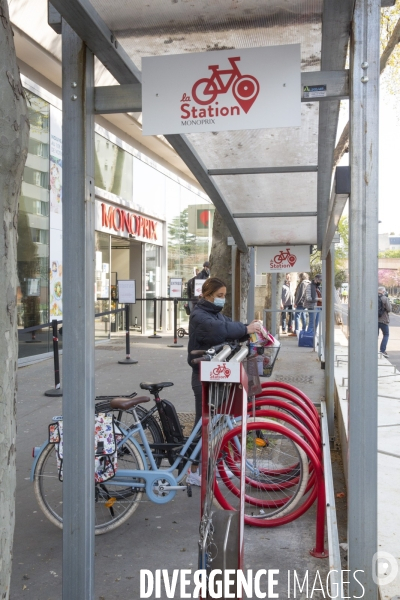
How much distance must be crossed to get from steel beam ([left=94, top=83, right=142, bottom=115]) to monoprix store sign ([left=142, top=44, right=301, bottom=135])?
0.33 ft

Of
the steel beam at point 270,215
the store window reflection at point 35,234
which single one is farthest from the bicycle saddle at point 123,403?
the store window reflection at point 35,234

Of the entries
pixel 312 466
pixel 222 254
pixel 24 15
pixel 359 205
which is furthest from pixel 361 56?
pixel 24 15

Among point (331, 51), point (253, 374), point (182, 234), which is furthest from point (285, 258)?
point (182, 234)

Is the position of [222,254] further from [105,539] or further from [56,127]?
[56,127]

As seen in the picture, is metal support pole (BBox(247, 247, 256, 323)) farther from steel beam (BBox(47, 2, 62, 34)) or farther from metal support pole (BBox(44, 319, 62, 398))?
steel beam (BBox(47, 2, 62, 34))

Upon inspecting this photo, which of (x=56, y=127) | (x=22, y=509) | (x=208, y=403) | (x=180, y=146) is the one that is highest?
(x=56, y=127)

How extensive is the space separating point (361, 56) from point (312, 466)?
2658 millimetres

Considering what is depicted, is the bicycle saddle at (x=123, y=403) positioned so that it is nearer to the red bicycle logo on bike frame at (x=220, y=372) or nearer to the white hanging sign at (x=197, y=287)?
the red bicycle logo on bike frame at (x=220, y=372)

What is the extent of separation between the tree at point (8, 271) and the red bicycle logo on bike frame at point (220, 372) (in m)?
1.12

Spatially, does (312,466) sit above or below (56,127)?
below

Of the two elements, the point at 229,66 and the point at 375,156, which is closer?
the point at 375,156

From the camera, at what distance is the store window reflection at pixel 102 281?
54.7 feet

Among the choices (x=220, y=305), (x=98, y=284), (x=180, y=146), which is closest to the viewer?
(x=180, y=146)

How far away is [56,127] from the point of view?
13.7 meters
